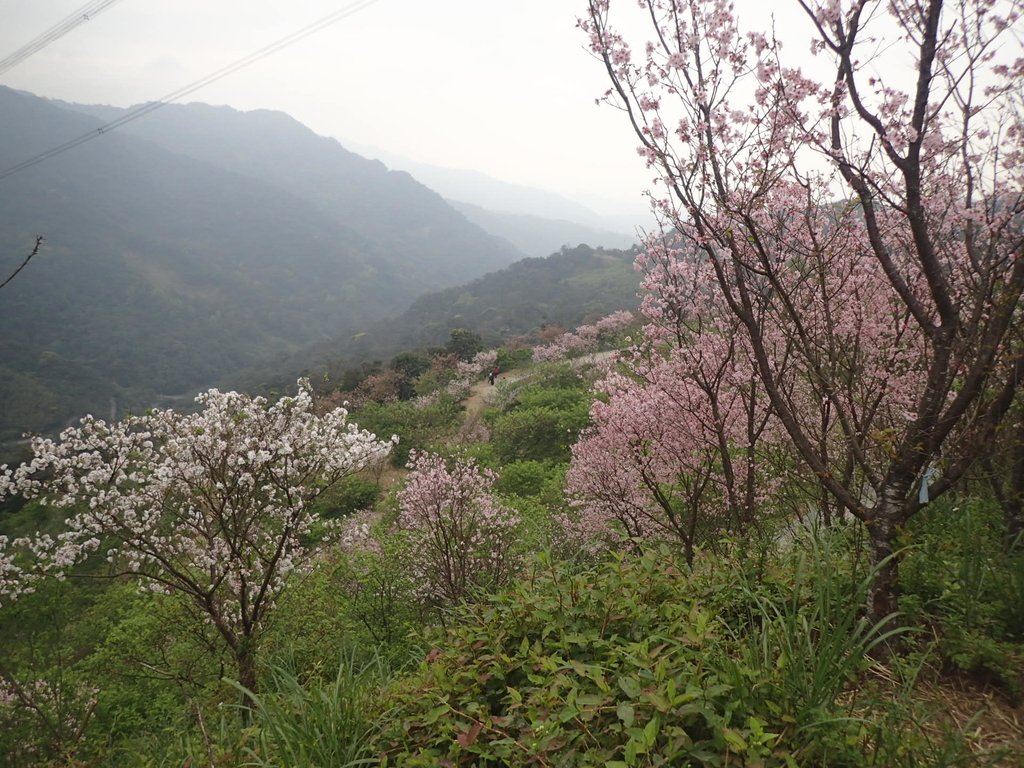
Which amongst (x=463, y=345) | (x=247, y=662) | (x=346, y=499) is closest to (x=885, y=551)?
(x=247, y=662)

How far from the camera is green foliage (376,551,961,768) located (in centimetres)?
198

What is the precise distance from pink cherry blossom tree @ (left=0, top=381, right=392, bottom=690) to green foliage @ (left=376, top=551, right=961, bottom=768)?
13.7ft

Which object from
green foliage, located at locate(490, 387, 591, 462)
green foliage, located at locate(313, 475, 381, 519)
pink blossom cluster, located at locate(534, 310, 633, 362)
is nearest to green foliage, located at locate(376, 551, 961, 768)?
green foliage, located at locate(490, 387, 591, 462)

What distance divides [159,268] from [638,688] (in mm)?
157033

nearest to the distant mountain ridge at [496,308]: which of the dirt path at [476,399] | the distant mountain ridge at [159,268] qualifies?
the distant mountain ridge at [159,268]

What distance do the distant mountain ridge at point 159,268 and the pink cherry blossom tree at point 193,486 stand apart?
230 ft

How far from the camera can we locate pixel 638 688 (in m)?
2.16

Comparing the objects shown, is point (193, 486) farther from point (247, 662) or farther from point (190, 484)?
point (247, 662)

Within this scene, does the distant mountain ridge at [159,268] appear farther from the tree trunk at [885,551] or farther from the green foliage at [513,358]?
the tree trunk at [885,551]

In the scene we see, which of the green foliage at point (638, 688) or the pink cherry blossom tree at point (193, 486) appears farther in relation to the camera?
the pink cherry blossom tree at point (193, 486)

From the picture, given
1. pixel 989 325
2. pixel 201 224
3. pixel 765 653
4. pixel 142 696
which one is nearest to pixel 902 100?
pixel 989 325

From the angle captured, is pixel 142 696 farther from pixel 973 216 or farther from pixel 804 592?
pixel 973 216

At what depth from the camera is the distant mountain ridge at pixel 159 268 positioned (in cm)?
8125

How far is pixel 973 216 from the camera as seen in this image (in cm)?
316
